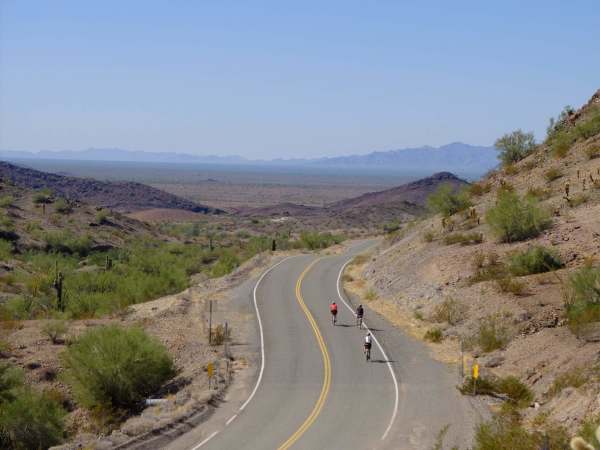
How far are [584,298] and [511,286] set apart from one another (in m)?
4.60

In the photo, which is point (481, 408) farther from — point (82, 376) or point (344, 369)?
point (82, 376)

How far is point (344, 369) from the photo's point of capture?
2270 cm

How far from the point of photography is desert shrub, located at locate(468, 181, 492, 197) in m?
46.1

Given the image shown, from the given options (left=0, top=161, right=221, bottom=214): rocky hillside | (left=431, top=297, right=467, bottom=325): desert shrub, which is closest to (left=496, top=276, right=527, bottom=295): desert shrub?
(left=431, top=297, right=467, bottom=325): desert shrub

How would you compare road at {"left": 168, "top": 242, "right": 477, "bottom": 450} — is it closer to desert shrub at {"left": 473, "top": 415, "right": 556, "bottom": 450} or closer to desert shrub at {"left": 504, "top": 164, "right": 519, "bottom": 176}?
desert shrub at {"left": 473, "top": 415, "right": 556, "bottom": 450}

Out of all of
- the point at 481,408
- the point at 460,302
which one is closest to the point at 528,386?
the point at 481,408

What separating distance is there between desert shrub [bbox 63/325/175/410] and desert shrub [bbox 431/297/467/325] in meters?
11.0

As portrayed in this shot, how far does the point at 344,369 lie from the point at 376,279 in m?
16.6

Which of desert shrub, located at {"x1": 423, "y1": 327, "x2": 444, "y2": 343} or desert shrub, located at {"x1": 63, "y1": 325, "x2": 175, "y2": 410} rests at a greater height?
desert shrub, located at {"x1": 423, "y1": 327, "x2": 444, "y2": 343}

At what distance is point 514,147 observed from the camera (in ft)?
176

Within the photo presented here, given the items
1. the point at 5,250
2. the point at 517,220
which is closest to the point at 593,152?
the point at 517,220

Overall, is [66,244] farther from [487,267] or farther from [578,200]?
[578,200]

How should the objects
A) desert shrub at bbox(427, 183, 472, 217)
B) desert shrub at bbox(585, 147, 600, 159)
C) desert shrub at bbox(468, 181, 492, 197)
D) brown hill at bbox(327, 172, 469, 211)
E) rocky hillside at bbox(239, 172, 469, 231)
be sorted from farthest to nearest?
brown hill at bbox(327, 172, 469, 211) < rocky hillside at bbox(239, 172, 469, 231) < desert shrub at bbox(468, 181, 492, 197) < desert shrub at bbox(427, 183, 472, 217) < desert shrub at bbox(585, 147, 600, 159)

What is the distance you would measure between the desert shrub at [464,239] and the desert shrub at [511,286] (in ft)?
24.0
